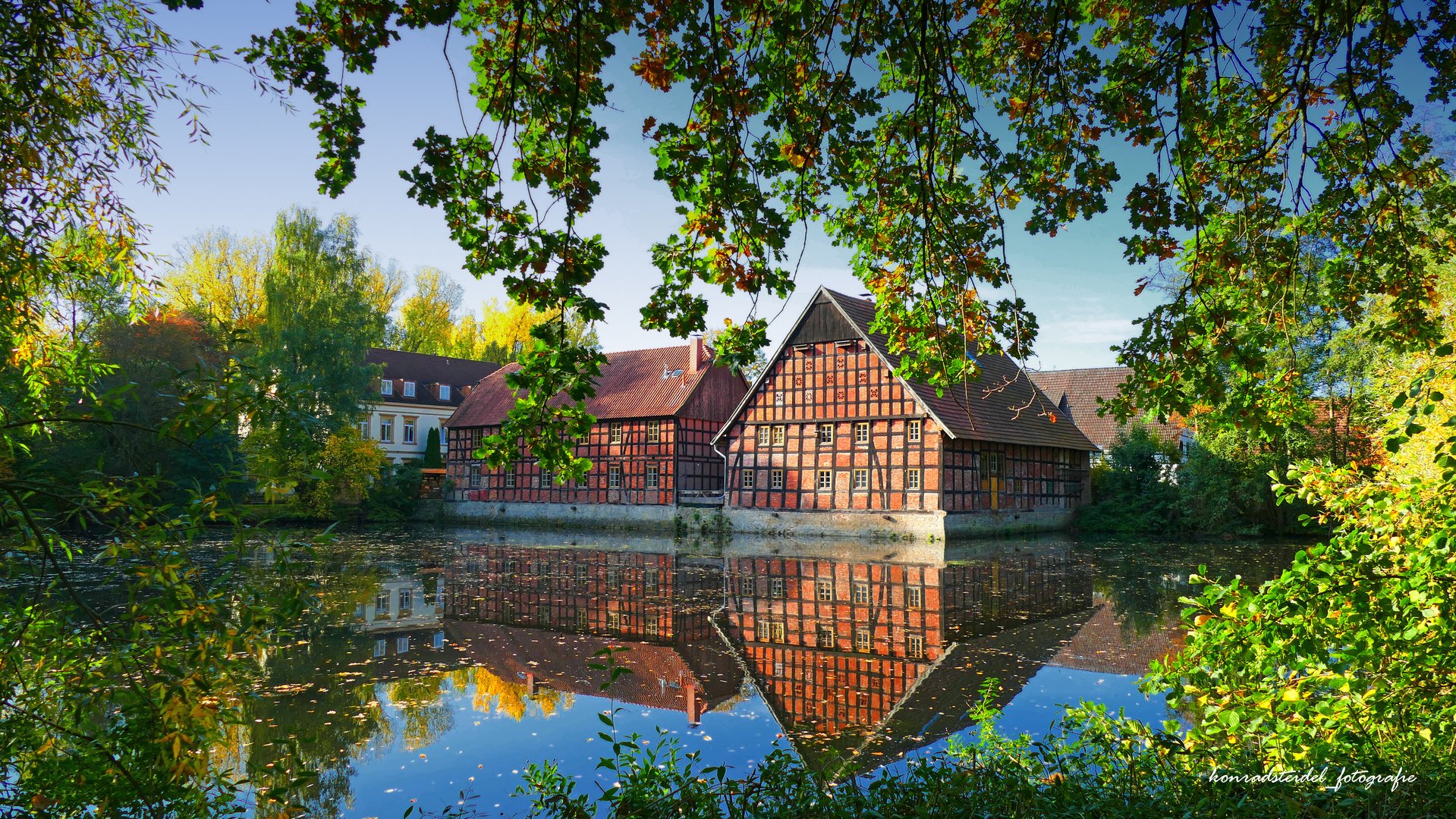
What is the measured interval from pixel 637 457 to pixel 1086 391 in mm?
20580

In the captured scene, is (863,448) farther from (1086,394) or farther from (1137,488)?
(1086,394)

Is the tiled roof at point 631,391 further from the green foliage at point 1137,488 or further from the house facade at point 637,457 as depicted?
the green foliage at point 1137,488

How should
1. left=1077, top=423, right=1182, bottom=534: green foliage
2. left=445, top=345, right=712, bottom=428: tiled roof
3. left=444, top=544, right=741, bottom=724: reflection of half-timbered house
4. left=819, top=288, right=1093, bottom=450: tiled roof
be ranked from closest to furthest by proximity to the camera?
left=444, top=544, right=741, bottom=724: reflection of half-timbered house < left=819, top=288, right=1093, bottom=450: tiled roof < left=1077, top=423, right=1182, bottom=534: green foliage < left=445, top=345, right=712, bottom=428: tiled roof

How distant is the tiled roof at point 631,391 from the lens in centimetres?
3148

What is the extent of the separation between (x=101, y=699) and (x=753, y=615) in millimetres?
8885

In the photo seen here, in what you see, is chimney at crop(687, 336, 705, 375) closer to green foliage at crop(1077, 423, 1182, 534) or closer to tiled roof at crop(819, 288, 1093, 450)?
tiled roof at crop(819, 288, 1093, 450)

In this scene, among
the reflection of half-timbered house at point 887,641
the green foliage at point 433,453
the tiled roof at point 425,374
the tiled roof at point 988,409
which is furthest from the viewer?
the tiled roof at point 425,374

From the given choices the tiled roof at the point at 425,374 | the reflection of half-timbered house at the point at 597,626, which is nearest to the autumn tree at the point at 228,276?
the tiled roof at the point at 425,374

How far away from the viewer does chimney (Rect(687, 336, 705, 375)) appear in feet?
106

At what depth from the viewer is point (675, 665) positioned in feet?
28.5

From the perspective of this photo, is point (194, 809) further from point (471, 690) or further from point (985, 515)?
point (985, 515)

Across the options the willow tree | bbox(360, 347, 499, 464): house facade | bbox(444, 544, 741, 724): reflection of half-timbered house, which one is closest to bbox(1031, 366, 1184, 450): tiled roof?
bbox(444, 544, 741, 724): reflection of half-timbered house

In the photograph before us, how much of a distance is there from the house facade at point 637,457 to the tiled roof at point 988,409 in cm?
719

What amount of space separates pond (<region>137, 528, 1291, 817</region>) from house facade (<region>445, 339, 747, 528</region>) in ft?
42.8
